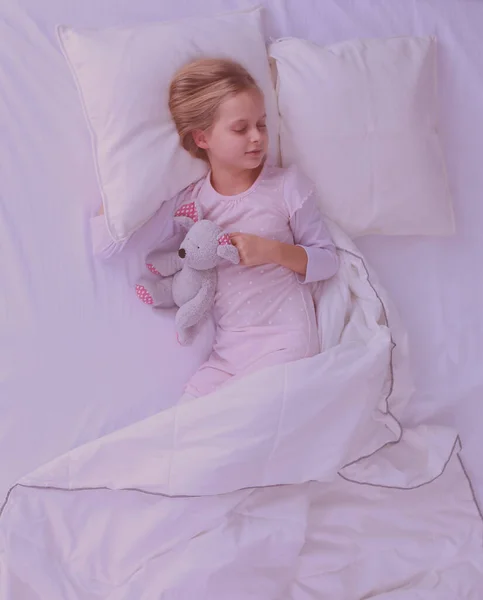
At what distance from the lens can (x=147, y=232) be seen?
122 centimetres

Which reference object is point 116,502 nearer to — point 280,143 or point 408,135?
point 280,143

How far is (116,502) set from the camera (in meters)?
1.06

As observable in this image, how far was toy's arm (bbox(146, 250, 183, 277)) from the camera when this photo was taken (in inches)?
47.3

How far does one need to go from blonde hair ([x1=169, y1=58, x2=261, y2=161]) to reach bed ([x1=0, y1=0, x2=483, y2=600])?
22cm

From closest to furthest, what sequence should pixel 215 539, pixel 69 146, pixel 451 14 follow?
pixel 215 539
pixel 69 146
pixel 451 14

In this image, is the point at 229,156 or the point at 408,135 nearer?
the point at 229,156

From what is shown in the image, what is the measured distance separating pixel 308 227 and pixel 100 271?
0.40m

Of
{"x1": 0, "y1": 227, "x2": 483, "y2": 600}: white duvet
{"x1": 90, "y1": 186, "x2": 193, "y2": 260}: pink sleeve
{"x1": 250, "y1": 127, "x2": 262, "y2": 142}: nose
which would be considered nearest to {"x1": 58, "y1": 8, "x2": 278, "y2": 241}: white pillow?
{"x1": 90, "y1": 186, "x2": 193, "y2": 260}: pink sleeve

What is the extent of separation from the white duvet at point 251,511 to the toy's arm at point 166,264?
0.26 metres

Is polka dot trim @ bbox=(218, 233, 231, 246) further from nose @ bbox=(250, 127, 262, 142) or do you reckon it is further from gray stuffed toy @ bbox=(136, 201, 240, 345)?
nose @ bbox=(250, 127, 262, 142)

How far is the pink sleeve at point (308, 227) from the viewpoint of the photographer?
1.20 metres

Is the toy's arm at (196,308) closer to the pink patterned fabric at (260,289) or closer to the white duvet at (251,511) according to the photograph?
the pink patterned fabric at (260,289)

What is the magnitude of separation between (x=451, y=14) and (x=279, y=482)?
1113 millimetres

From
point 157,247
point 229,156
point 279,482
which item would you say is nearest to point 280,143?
point 229,156
